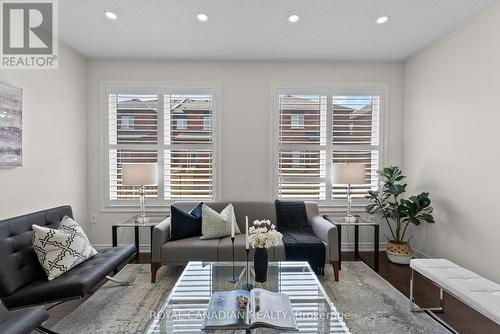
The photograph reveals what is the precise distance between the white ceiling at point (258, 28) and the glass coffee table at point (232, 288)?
249 cm

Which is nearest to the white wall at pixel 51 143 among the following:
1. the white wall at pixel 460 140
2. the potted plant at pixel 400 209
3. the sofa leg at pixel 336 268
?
the sofa leg at pixel 336 268

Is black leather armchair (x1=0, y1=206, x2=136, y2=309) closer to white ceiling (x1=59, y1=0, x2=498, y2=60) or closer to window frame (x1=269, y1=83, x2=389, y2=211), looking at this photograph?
white ceiling (x1=59, y1=0, x2=498, y2=60)

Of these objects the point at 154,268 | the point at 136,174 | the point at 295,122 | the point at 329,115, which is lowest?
the point at 154,268

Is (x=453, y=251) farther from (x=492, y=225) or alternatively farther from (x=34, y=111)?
(x=34, y=111)

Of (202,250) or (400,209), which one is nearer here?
(202,250)

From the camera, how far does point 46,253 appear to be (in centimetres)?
217

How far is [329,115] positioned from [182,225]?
259cm

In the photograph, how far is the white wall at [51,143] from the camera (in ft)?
8.59

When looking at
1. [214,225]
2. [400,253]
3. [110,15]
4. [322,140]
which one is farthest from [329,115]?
[110,15]

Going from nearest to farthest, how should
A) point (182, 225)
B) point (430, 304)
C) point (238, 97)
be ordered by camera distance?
1. point (430, 304)
2. point (182, 225)
3. point (238, 97)

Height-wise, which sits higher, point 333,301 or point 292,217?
point 292,217

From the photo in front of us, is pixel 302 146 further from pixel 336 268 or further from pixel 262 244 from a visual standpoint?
pixel 262 244

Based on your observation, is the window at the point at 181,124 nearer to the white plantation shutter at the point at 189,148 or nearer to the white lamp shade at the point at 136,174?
the white plantation shutter at the point at 189,148

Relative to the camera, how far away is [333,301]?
250cm
